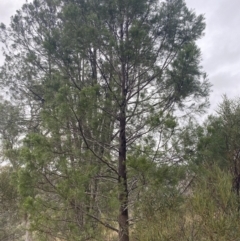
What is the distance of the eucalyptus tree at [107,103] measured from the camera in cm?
503

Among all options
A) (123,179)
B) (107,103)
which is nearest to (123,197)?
(123,179)

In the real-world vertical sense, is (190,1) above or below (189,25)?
above

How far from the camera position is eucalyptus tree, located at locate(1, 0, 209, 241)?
16.5 feet

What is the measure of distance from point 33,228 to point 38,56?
13.7 feet

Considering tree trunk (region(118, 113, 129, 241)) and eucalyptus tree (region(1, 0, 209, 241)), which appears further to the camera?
tree trunk (region(118, 113, 129, 241))

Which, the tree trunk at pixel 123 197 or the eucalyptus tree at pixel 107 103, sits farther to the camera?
the tree trunk at pixel 123 197

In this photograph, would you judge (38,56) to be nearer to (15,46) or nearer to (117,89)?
(15,46)

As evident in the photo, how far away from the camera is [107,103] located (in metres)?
5.61

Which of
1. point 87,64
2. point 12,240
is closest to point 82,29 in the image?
point 87,64

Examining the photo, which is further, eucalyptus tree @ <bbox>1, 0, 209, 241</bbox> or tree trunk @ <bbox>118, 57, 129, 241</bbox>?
tree trunk @ <bbox>118, 57, 129, 241</bbox>

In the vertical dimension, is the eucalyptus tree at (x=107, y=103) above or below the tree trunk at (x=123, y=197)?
above

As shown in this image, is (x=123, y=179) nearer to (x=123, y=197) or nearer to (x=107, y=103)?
(x=123, y=197)

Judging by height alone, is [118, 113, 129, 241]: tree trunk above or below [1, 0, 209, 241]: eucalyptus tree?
below

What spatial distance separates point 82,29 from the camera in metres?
5.75
